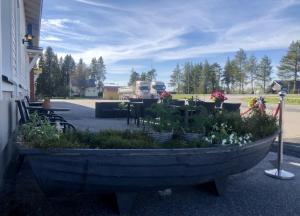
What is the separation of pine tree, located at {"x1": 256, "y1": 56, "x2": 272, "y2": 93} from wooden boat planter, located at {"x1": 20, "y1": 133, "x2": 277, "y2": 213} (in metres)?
82.8

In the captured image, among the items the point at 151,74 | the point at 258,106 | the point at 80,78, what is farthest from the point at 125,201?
the point at 80,78

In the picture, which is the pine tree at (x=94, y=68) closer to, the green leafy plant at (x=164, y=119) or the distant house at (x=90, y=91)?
the distant house at (x=90, y=91)

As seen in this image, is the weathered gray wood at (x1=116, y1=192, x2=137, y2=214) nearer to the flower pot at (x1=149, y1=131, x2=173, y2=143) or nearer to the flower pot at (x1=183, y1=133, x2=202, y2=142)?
the flower pot at (x1=149, y1=131, x2=173, y2=143)

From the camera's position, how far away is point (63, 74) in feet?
226

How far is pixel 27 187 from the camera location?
403 centimetres

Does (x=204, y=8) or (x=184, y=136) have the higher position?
(x=204, y=8)

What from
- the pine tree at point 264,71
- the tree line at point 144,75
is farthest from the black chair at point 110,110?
the pine tree at point 264,71

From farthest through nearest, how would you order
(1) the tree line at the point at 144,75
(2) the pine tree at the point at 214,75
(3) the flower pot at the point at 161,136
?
(2) the pine tree at the point at 214,75, (1) the tree line at the point at 144,75, (3) the flower pot at the point at 161,136

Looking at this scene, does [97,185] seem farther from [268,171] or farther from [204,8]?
[204,8]

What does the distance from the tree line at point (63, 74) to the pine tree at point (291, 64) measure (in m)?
44.8

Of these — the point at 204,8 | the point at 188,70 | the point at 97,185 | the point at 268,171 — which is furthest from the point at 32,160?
the point at 188,70

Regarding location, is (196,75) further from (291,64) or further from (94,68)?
(94,68)

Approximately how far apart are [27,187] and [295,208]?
3031 millimetres

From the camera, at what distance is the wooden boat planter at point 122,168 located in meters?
2.81
